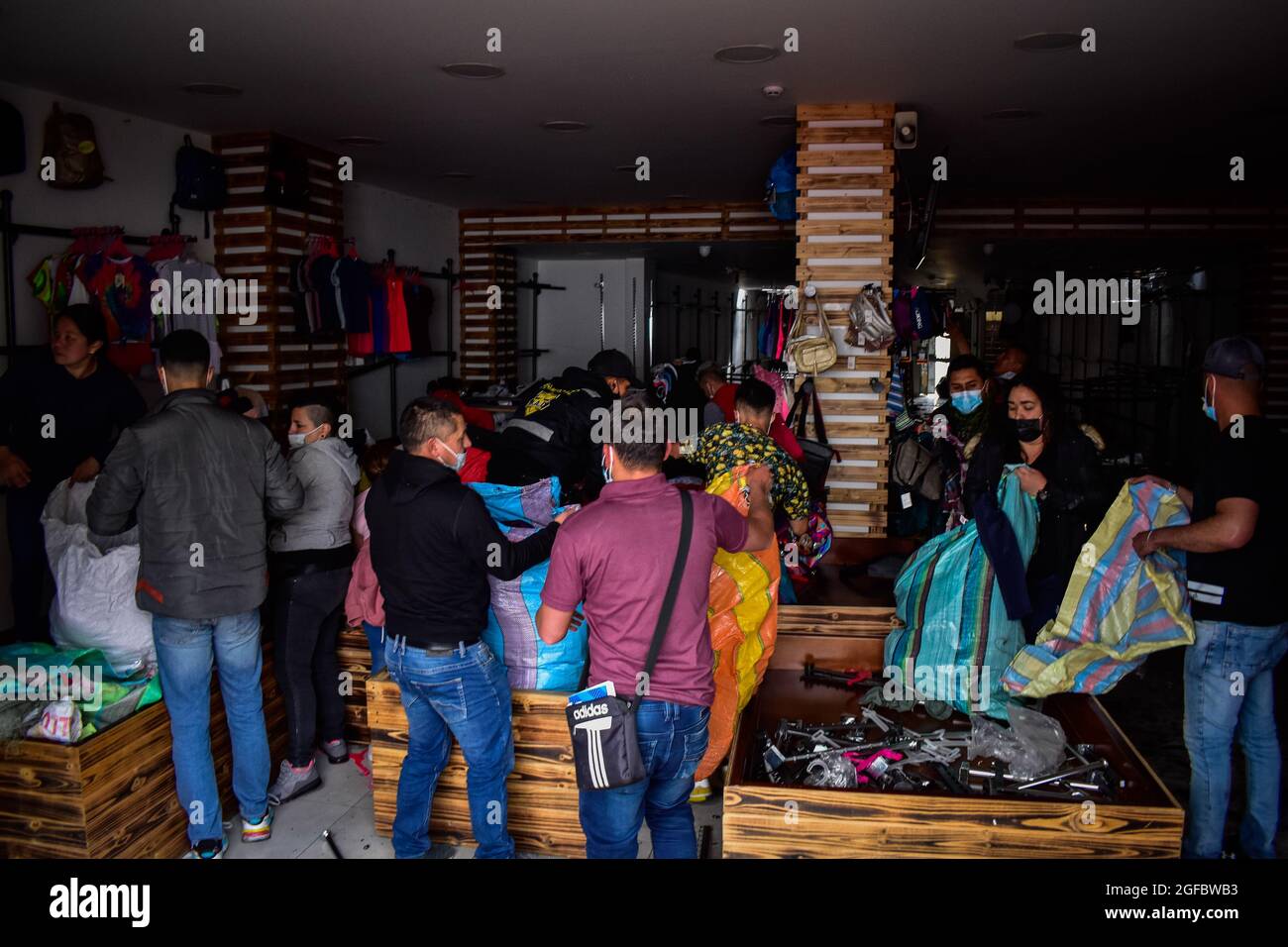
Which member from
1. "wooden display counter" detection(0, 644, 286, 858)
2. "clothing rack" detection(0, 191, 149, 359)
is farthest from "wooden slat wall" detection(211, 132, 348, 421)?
"wooden display counter" detection(0, 644, 286, 858)

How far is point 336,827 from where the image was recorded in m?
3.96

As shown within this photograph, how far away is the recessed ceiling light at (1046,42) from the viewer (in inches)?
193

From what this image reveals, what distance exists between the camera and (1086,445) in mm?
4086

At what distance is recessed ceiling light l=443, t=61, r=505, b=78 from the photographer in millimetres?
5473

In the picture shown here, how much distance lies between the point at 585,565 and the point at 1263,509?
223 cm

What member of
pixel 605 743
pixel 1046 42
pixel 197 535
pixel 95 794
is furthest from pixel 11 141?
pixel 1046 42

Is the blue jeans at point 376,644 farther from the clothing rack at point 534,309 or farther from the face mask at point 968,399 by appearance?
the clothing rack at point 534,309

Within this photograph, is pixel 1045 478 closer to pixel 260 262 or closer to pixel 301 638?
pixel 301 638

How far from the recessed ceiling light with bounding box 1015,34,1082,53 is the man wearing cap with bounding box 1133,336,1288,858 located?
2248 mm

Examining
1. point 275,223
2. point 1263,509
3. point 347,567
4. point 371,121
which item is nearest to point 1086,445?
point 1263,509

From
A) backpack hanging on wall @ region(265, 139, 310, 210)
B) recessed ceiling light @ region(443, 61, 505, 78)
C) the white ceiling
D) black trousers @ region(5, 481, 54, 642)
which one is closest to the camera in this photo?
the white ceiling

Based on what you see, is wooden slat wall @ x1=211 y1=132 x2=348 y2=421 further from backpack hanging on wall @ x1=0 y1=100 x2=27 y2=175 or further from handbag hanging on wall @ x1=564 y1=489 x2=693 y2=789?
handbag hanging on wall @ x1=564 y1=489 x2=693 y2=789

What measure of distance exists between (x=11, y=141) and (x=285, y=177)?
1.88m
